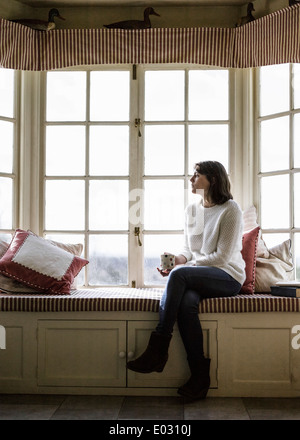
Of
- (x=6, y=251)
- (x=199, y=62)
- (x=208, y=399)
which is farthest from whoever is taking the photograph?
(x=199, y=62)

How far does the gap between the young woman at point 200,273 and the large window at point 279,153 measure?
563 mm

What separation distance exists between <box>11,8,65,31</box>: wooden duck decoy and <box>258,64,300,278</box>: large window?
1.54 m

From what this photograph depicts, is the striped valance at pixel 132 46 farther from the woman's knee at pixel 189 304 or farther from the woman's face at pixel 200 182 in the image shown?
the woman's knee at pixel 189 304

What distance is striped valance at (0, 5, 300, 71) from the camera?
372 cm

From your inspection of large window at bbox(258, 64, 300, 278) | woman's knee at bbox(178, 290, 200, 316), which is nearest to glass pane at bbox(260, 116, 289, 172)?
large window at bbox(258, 64, 300, 278)

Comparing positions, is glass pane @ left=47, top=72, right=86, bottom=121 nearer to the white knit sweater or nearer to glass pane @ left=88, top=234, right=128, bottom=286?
glass pane @ left=88, top=234, right=128, bottom=286

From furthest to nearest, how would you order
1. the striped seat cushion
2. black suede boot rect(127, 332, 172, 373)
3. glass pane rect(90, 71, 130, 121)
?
glass pane rect(90, 71, 130, 121) → the striped seat cushion → black suede boot rect(127, 332, 172, 373)

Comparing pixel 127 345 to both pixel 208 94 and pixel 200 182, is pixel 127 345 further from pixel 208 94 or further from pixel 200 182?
pixel 208 94

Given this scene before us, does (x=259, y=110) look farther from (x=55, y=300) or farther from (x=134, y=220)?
(x=55, y=300)

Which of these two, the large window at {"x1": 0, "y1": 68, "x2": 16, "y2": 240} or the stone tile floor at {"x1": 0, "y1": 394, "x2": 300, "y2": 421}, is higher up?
the large window at {"x1": 0, "y1": 68, "x2": 16, "y2": 240}

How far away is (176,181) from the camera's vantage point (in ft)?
12.8

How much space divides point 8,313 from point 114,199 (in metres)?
1.21

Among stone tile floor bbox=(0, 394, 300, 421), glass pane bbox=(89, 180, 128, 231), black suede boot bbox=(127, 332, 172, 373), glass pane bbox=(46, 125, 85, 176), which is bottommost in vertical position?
stone tile floor bbox=(0, 394, 300, 421)

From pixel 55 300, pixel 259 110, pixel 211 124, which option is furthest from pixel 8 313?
pixel 259 110
